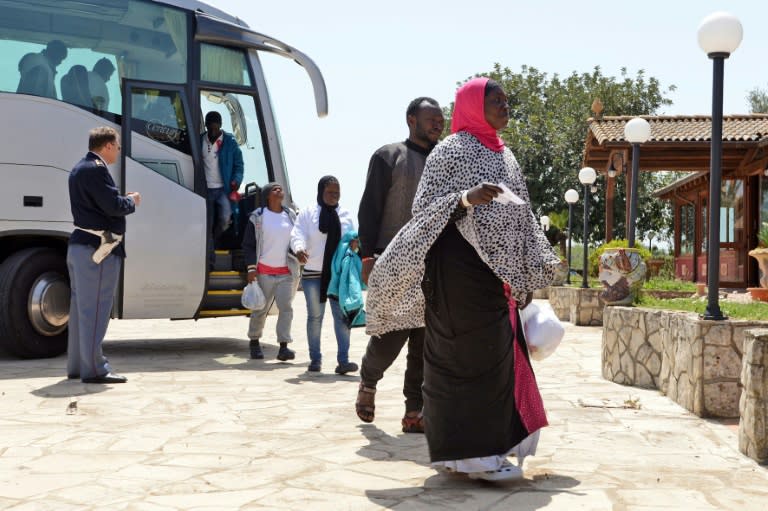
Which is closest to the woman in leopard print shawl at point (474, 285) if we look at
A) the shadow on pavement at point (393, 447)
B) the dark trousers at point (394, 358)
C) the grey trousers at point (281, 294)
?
the shadow on pavement at point (393, 447)

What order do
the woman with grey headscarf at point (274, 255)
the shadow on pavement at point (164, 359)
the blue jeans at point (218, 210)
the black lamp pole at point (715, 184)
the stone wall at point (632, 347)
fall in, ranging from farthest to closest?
1. the blue jeans at point (218, 210)
2. the woman with grey headscarf at point (274, 255)
3. the shadow on pavement at point (164, 359)
4. the stone wall at point (632, 347)
5. the black lamp pole at point (715, 184)

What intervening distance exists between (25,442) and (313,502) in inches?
82.9

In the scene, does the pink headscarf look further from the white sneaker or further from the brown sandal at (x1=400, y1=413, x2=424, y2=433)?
the brown sandal at (x1=400, y1=413, x2=424, y2=433)

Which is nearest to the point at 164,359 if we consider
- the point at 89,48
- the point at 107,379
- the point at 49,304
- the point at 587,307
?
the point at 49,304

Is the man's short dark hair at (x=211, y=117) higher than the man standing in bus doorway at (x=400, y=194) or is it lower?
higher

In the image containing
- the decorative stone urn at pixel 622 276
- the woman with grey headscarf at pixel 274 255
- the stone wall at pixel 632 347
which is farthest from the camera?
the decorative stone urn at pixel 622 276

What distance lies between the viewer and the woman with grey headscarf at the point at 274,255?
9156 millimetres

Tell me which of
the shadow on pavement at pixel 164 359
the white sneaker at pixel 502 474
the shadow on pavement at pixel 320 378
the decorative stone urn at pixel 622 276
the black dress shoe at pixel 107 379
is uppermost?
the decorative stone urn at pixel 622 276

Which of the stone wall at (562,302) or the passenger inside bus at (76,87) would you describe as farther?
the stone wall at (562,302)

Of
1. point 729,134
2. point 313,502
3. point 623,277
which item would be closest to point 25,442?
point 313,502

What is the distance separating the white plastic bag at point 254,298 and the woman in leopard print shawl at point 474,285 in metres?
4.60

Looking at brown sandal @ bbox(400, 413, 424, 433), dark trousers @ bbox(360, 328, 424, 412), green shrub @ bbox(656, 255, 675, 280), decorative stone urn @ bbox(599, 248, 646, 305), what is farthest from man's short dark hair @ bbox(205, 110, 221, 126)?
green shrub @ bbox(656, 255, 675, 280)

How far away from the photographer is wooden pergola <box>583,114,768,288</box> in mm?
18891

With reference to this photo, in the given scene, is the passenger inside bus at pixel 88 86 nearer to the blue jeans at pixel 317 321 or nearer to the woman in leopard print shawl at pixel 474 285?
the blue jeans at pixel 317 321
